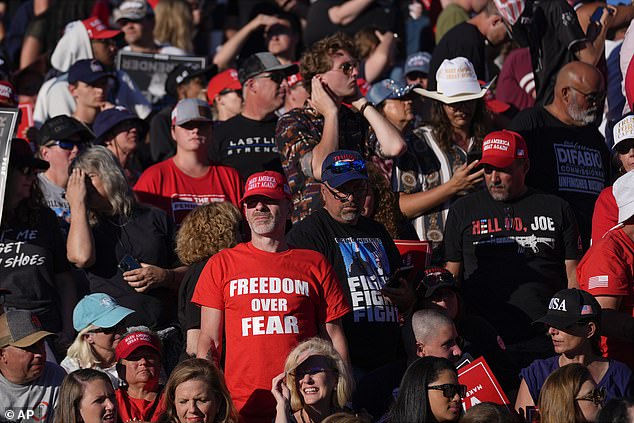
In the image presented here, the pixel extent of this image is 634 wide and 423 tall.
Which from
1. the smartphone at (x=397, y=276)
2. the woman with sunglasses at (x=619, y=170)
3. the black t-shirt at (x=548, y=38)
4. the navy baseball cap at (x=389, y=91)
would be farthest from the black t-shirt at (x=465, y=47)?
the smartphone at (x=397, y=276)

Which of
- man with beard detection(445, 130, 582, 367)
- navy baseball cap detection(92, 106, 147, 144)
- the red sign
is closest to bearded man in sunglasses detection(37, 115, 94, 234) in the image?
navy baseball cap detection(92, 106, 147, 144)

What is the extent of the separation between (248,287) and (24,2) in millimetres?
9738

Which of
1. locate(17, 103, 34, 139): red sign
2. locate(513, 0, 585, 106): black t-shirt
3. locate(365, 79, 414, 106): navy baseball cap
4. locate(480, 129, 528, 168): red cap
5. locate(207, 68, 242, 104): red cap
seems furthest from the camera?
locate(17, 103, 34, 139): red sign

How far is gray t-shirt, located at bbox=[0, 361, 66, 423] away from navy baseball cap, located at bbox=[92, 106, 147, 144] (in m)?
2.88

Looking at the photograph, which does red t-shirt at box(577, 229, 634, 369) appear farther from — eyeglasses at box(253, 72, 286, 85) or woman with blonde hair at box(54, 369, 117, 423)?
eyeglasses at box(253, 72, 286, 85)

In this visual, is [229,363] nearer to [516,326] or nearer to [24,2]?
[516,326]

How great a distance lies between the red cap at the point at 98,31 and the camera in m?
11.8

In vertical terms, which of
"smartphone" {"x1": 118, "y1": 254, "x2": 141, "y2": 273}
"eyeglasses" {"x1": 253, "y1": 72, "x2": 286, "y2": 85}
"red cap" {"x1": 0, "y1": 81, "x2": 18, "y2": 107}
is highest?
"eyeglasses" {"x1": 253, "y1": 72, "x2": 286, "y2": 85}

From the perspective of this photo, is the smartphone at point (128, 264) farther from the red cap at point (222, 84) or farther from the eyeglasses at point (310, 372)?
the red cap at point (222, 84)

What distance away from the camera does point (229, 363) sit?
723 cm

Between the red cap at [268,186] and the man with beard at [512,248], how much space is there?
166 centimetres

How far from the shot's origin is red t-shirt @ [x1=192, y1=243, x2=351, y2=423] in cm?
713

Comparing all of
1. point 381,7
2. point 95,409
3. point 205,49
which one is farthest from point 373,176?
point 205,49

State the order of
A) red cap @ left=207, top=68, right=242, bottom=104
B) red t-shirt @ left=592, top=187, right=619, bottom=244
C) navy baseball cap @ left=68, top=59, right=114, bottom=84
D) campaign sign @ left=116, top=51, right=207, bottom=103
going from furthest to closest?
campaign sign @ left=116, top=51, right=207, bottom=103 < red cap @ left=207, top=68, right=242, bottom=104 < navy baseball cap @ left=68, top=59, right=114, bottom=84 < red t-shirt @ left=592, top=187, right=619, bottom=244
